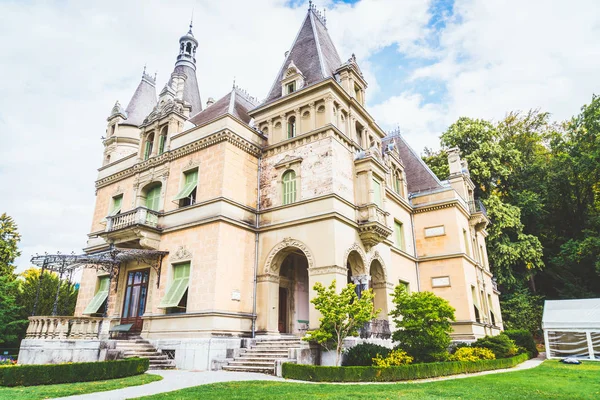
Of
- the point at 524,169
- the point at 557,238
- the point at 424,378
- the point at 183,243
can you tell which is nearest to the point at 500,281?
the point at 557,238

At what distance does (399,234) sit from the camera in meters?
25.7

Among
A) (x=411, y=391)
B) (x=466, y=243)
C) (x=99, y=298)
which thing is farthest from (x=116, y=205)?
(x=466, y=243)

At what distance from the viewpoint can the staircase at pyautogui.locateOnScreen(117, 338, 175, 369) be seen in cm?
1606

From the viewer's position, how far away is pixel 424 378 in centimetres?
1298

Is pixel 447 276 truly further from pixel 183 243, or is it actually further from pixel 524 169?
pixel 524 169

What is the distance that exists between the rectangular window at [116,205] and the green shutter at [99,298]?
406cm

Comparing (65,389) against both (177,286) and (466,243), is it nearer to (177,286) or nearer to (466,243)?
(177,286)

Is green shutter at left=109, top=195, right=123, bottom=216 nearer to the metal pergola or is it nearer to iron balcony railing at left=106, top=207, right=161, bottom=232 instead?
iron balcony railing at left=106, top=207, right=161, bottom=232

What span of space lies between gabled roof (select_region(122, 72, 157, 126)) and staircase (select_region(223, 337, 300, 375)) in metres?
19.0

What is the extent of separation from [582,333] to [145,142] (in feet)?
93.9

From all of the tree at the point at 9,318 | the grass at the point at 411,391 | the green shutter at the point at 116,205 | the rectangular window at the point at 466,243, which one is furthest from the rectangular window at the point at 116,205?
the rectangular window at the point at 466,243

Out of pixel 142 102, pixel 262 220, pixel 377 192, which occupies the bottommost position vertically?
pixel 262 220

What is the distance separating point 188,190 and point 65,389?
11369 mm

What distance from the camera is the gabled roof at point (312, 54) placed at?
72.4 ft
